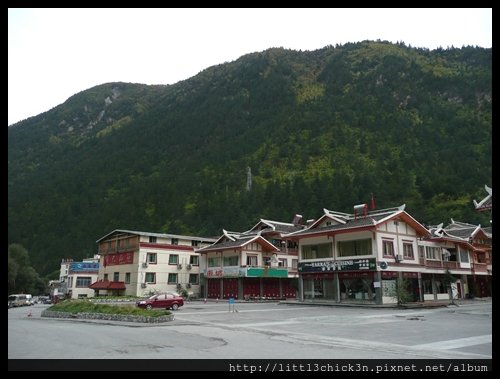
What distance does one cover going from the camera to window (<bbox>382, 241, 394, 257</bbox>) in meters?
40.2

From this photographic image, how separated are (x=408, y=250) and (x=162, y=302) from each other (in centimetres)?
2410

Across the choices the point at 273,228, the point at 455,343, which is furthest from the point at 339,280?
the point at 455,343

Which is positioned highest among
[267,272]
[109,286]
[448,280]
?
[267,272]

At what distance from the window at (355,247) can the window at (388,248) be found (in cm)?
125

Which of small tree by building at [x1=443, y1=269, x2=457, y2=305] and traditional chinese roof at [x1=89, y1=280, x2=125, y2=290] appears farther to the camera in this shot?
traditional chinese roof at [x1=89, y1=280, x2=125, y2=290]

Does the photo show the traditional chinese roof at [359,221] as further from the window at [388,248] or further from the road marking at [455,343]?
the road marking at [455,343]

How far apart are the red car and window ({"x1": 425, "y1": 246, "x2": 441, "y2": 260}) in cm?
2633

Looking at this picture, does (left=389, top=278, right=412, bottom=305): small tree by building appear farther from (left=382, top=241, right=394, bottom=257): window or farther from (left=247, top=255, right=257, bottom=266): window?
(left=247, top=255, right=257, bottom=266): window

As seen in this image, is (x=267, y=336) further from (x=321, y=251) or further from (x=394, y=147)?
(x=394, y=147)

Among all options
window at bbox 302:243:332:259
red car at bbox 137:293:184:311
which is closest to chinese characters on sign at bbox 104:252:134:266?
red car at bbox 137:293:184:311

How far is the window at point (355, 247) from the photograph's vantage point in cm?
4069

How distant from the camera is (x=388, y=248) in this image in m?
40.7

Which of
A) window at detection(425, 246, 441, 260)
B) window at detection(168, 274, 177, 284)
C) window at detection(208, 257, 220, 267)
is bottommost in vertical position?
window at detection(168, 274, 177, 284)

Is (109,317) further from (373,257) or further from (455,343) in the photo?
(373,257)
